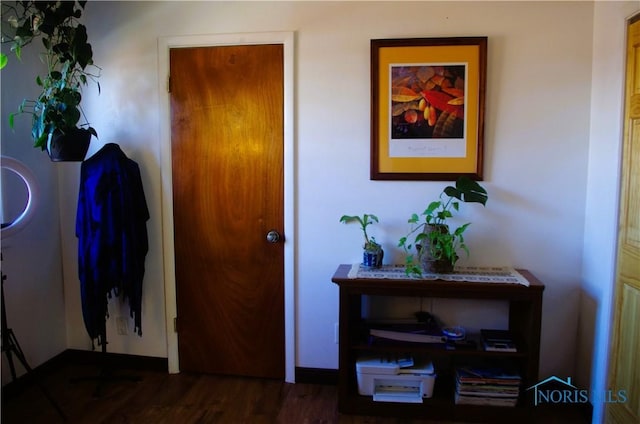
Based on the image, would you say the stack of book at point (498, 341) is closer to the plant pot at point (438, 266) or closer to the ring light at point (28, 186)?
the plant pot at point (438, 266)

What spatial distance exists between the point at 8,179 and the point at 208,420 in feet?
5.77

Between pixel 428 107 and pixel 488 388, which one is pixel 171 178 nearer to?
pixel 428 107

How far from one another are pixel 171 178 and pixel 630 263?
7.88ft

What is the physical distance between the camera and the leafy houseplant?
2.03m

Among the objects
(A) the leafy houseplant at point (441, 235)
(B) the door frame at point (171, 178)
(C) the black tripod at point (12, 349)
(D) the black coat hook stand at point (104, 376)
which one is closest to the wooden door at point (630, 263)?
(A) the leafy houseplant at point (441, 235)

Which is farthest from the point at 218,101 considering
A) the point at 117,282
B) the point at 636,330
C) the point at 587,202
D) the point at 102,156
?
the point at 636,330

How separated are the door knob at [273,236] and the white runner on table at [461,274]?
1.56 ft

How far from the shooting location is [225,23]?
2.36m

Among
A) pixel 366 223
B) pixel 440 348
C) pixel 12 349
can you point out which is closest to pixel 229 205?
pixel 366 223

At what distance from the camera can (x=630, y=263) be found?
5.86ft

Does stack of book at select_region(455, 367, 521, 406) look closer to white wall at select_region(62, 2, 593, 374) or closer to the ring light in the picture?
white wall at select_region(62, 2, 593, 374)

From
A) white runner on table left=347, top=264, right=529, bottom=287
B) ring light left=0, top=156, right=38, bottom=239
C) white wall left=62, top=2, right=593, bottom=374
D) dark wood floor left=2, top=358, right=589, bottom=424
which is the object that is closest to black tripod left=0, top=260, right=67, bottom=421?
dark wood floor left=2, top=358, right=589, bottom=424

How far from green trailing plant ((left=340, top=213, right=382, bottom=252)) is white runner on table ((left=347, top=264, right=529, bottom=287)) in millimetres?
113

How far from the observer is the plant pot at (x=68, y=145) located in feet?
6.97
